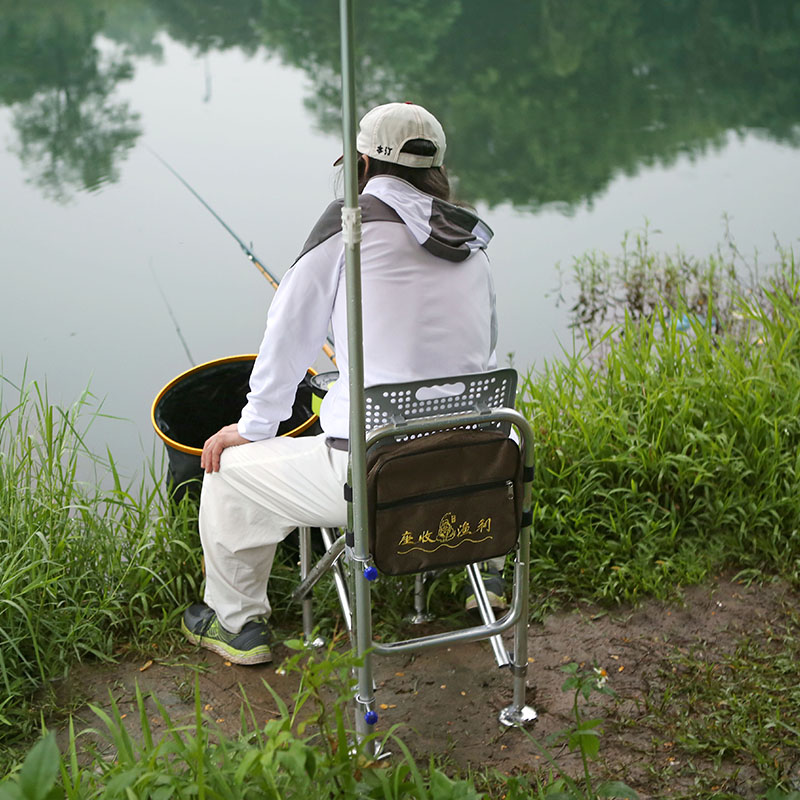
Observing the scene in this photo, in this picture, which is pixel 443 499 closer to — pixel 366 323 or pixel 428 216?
pixel 366 323

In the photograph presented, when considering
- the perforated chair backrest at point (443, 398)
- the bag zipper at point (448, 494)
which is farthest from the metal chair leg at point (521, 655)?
the perforated chair backrest at point (443, 398)

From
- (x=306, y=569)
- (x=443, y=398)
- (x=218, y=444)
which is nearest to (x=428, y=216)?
(x=443, y=398)

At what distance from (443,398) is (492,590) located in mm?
854

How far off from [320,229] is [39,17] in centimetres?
952

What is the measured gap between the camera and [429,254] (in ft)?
7.19

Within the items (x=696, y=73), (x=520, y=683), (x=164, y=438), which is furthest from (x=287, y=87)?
(x=520, y=683)

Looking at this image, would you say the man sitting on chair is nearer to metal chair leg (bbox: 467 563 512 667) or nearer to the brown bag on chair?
the brown bag on chair

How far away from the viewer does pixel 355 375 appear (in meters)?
1.80

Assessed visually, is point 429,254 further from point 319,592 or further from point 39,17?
point 39,17

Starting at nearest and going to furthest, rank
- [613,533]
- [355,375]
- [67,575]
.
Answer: [355,375] → [67,575] → [613,533]

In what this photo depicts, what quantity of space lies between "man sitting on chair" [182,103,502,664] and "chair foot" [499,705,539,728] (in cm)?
57

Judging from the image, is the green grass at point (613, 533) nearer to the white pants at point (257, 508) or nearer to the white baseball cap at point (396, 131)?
the white pants at point (257, 508)

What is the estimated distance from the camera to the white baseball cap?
7.09 ft

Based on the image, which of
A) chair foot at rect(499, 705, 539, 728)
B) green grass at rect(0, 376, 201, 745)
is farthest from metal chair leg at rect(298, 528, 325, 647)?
chair foot at rect(499, 705, 539, 728)
